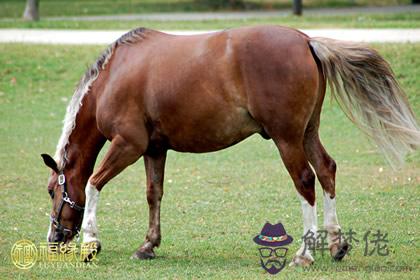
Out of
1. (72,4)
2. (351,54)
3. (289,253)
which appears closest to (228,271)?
(289,253)

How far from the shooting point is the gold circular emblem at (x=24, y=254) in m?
7.69

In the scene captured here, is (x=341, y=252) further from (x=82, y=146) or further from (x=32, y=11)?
(x=32, y=11)

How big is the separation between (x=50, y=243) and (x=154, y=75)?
1.80 meters

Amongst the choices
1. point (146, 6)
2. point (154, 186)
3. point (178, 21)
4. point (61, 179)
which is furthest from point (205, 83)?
point (146, 6)

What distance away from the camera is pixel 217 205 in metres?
10.2

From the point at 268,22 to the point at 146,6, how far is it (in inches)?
448

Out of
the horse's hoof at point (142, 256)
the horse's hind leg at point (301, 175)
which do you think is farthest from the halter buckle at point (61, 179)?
the horse's hind leg at point (301, 175)

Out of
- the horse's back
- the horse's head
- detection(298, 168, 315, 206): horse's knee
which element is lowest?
the horse's head

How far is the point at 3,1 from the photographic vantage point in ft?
121

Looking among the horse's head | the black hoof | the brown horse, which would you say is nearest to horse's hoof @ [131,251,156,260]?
the brown horse

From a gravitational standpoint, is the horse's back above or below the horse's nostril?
above

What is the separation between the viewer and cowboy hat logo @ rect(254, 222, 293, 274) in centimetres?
745

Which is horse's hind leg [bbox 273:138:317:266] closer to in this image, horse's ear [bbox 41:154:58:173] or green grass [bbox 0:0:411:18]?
horse's ear [bbox 41:154:58:173]

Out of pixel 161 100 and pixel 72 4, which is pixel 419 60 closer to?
pixel 161 100
